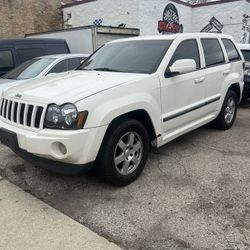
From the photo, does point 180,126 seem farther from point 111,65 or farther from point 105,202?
point 105,202

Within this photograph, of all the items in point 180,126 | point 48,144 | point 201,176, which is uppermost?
point 48,144

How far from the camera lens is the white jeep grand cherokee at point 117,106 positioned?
3318mm

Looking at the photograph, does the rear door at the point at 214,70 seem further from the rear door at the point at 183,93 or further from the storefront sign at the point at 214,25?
the storefront sign at the point at 214,25

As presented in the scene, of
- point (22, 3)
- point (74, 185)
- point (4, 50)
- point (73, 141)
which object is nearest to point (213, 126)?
point (74, 185)

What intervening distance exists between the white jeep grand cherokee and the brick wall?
11701 millimetres

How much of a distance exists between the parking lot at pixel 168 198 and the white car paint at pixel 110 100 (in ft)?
1.66

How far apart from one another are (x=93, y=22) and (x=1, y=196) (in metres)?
15.3

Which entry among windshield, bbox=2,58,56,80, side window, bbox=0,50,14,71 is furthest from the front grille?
side window, bbox=0,50,14,71

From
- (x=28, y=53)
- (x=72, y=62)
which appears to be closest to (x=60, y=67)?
(x=72, y=62)

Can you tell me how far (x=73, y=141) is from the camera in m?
3.21

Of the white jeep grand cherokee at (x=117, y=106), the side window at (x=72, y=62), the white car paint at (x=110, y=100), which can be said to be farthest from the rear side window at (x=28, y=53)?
the white car paint at (x=110, y=100)

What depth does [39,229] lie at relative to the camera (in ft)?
10.2

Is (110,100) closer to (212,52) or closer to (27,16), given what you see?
(212,52)

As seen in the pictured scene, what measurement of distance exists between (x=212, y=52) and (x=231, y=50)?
2.79 feet
